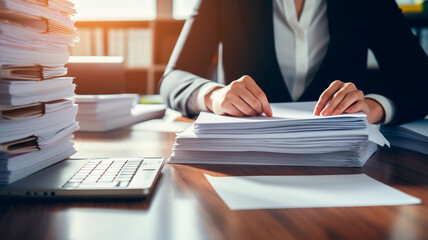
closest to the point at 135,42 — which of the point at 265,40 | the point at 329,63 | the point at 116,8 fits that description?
the point at 116,8

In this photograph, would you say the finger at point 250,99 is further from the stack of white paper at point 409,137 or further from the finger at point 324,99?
the stack of white paper at point 409,137

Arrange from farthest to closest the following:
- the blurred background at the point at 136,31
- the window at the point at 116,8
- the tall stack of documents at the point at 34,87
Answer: the window at the point at 116,8 < the blurred background at the point at 136,31 < the tall stack of documents at the point at 34,87

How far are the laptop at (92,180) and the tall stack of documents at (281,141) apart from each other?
8 centimetres

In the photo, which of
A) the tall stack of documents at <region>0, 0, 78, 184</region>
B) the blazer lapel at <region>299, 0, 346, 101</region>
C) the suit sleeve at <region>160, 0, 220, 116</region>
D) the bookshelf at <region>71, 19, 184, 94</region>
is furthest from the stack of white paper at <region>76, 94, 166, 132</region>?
the bookshelf at <region>71, 19, 184, 94</region>

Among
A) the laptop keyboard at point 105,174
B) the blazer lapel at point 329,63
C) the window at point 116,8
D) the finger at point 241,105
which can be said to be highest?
the window at point 116,8

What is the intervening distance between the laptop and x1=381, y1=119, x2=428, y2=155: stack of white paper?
1.68ft

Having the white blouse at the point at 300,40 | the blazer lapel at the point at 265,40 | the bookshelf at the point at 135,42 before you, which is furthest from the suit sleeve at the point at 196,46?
the bookshelf at the point at 135,42

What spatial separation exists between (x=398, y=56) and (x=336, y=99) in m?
0.66

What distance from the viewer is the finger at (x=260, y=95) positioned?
0.66 meters

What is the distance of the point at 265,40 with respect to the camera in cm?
124

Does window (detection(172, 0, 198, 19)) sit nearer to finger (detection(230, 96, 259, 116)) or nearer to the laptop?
finger (detection(230, 96, 259, 116))

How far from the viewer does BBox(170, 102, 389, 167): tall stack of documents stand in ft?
1.73

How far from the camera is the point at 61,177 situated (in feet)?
1.41

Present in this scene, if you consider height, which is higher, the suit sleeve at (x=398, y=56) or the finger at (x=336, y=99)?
the suit sleeve at (x=398, y=56)
